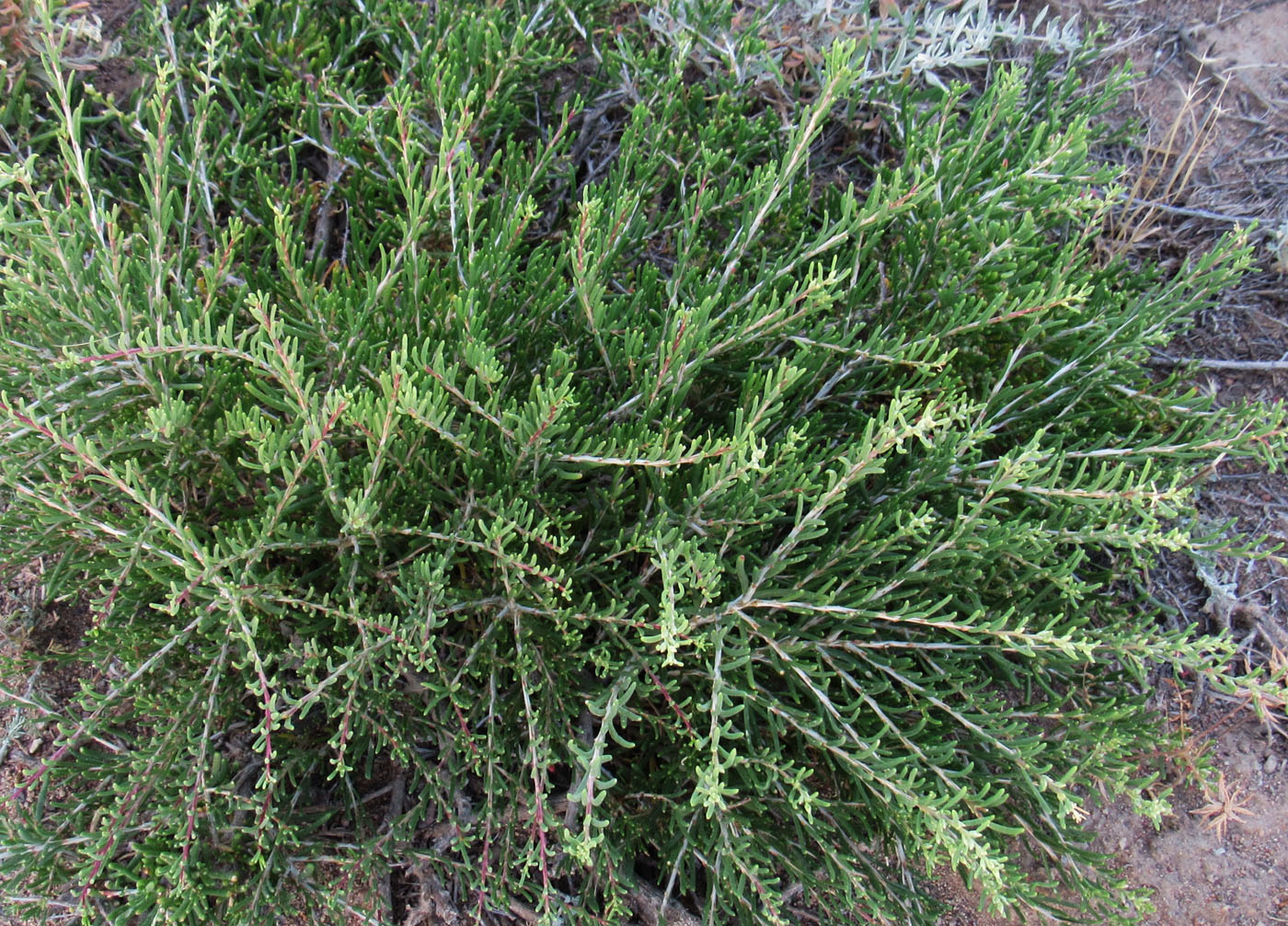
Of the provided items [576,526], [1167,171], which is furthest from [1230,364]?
[576,526]

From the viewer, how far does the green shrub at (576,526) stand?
198 cm

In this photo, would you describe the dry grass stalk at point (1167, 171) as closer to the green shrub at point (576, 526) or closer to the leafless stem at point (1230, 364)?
the leafless stem at point (1230, 364)

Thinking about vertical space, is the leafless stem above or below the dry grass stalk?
below

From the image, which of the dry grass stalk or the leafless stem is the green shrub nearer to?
the leafless stem

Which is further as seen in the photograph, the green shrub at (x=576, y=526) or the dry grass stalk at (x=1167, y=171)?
the dry grass stalk at (x=1167, y=171)

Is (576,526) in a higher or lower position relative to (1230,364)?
lower

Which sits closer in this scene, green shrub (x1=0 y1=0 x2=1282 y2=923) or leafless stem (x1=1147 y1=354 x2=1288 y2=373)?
green shrub (x1=0 y1=0 x2=1282 y2=923)

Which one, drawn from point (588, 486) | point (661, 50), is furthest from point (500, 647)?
point (661, 50)

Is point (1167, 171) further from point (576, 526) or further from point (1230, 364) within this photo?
point (576, 526)

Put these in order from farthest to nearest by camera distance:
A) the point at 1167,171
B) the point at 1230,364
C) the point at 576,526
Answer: the point at 1167,171, the point at 1230,364, the point at 576,526

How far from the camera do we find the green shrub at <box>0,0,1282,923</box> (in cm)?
198

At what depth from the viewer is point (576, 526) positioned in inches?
94.4

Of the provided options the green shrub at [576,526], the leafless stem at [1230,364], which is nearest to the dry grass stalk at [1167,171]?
the leafless stem at [1230,364]

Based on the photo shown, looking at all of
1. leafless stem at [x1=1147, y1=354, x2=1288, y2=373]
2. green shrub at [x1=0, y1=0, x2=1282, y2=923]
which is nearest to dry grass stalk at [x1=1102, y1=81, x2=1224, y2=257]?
leafless stem at [x1=1147, y1=354, x2=1288, y2=373]
